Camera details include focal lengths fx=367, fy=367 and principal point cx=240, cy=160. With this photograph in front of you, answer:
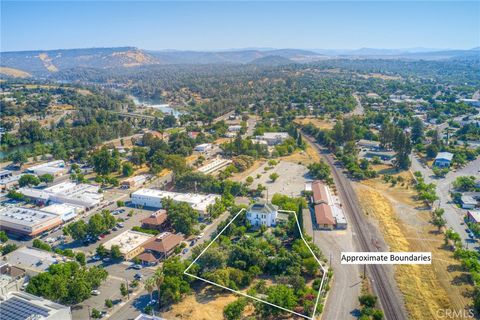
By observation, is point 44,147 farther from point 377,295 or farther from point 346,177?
point 377,295

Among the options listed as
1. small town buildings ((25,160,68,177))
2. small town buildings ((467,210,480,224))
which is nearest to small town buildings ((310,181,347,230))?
small town buildings ((467,210,480,224))

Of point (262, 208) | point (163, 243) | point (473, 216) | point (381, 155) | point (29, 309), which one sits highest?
point (29, 309)

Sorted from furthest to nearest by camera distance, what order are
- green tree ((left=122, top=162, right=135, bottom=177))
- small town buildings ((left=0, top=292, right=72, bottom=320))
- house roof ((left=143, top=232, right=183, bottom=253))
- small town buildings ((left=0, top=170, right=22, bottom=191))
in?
green tree ((left=122, top=162, right=135, bottom=177))
small town buildings ((left=0, top=170, right=22, bottom=191))
house roof ((left=143, top=232, right=183, bottom=253))
small town buildings ((left=0, top=292, right=72, bottom=320))

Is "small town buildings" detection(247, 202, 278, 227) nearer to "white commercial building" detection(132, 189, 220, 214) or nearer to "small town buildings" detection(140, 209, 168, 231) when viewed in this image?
"white commercial building" detection(132, 189, 220, 214)

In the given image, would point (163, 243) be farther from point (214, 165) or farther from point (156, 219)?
point (214, 165)

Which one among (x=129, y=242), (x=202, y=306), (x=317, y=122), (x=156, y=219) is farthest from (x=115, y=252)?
(x=317, y=122)

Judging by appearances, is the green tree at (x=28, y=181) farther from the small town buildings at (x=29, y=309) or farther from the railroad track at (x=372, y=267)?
the railroad track at (x=372, y=267)

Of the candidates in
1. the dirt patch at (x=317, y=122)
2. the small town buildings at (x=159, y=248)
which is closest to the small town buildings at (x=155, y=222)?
the small town buildings at (x=159, y=248)
